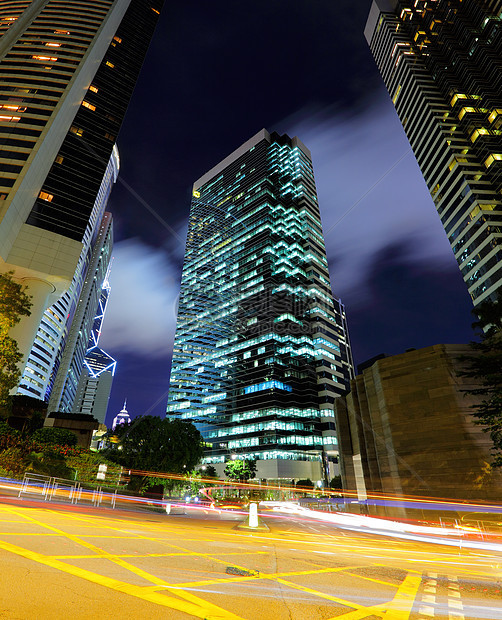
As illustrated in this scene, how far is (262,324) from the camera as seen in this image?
119 meters

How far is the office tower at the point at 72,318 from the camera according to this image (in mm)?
116812

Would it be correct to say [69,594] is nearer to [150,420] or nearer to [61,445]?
[150,420]

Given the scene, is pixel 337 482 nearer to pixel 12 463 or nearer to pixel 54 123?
pixel 12 463

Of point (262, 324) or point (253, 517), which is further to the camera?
point (262, 324)

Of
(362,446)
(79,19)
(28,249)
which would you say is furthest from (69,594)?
(79,19)

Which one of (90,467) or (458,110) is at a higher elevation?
(458,110)

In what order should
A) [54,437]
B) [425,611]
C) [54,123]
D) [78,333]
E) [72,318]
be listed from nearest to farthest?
[425,611], [54,437], [54,123], [72,318], [78,333]

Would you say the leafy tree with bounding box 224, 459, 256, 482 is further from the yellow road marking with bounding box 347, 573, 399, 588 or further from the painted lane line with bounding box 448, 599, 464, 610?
the painted lane line with bounding box 448, 599, 464, 610

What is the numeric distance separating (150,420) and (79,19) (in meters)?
110

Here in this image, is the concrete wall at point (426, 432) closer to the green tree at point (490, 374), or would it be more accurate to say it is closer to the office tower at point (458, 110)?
the green tree at point (490, 374)

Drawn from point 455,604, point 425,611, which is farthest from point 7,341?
point 455,604

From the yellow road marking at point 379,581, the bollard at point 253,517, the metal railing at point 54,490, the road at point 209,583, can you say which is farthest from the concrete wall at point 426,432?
the metal railing at point 54,490

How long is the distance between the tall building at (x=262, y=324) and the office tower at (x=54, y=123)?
63.4 metres

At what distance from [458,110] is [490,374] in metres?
108
